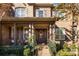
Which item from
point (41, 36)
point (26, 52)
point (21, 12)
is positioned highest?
point (21, 12)

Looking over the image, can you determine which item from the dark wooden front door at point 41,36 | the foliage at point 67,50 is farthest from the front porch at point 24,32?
the foliage at point 67,50

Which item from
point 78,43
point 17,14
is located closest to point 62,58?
point 78,43

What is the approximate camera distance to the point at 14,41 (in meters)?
1.92

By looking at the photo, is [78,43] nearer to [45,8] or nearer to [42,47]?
[42,47]

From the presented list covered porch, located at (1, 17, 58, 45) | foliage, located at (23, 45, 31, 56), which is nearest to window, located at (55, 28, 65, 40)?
covered porch, located at (1, 17, 58, 45)

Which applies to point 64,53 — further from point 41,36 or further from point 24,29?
point 24,29

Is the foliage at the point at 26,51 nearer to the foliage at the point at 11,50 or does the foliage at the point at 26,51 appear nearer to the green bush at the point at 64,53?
the foliage at the point at 11,50

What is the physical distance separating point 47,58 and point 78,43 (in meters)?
0.40

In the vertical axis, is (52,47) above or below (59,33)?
below

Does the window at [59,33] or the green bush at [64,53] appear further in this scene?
the window at [59,33]

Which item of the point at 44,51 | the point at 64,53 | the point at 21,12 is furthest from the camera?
the point at 21,12

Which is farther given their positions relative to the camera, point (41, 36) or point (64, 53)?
point (41, 36)

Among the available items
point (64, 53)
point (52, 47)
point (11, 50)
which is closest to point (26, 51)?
point (11, 50)

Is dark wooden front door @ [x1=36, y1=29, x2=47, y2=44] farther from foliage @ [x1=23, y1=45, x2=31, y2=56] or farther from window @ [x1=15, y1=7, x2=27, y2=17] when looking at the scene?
window @ [x1=15, y1=7, x2=27, y2=17]
